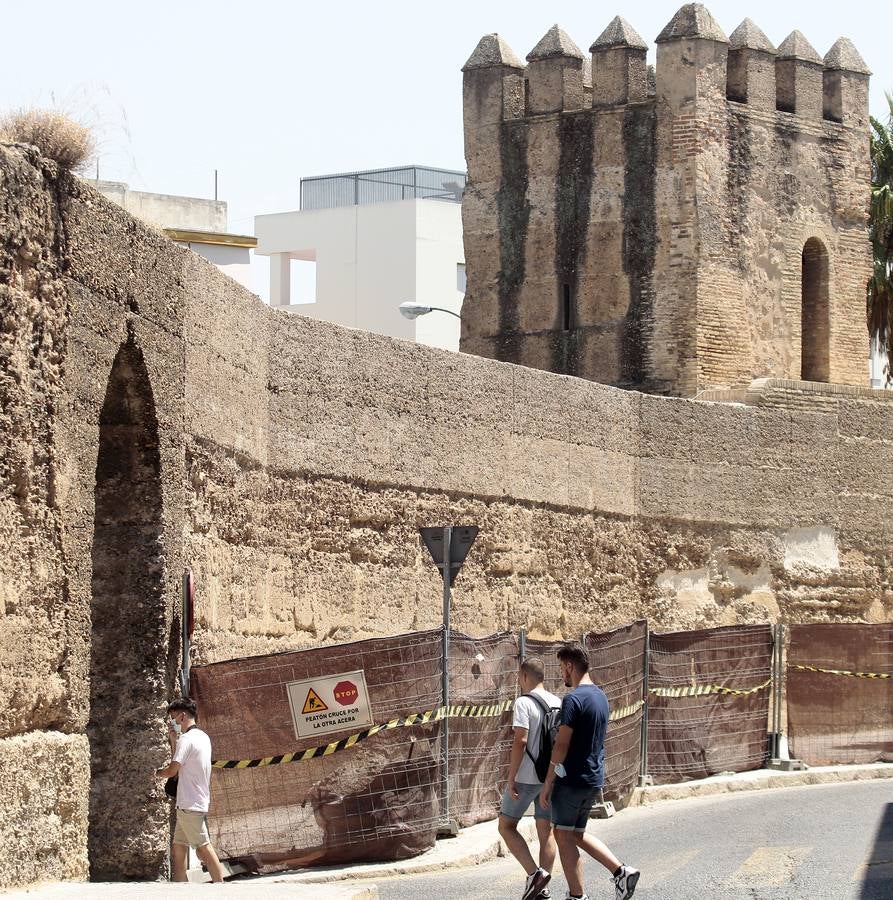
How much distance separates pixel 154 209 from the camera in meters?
40.0

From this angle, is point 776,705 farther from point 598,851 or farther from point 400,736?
point 598,851

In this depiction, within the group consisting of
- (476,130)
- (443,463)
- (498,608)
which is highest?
(476,130)

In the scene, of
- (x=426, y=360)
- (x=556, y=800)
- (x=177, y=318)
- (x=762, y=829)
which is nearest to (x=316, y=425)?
(x=426, y=360)

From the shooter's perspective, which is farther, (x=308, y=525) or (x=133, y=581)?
(x=308, y=525)

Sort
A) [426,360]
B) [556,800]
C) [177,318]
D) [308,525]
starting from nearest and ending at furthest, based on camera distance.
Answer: [556,800]
[177,318]
[308,525]
[426,360]

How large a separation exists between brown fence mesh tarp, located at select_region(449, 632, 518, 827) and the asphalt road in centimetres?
86

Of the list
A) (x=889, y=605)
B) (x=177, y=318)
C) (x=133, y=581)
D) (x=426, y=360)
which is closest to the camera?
(x=133, y=581)

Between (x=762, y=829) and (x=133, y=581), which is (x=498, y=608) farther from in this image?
(x=133, y=581)

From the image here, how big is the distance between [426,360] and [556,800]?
25.4 feet

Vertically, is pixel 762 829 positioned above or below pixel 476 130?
below

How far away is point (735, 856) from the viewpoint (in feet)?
41.1

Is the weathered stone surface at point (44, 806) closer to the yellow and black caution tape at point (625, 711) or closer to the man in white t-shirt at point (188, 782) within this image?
the man in white t-shirt at point (188, 782)

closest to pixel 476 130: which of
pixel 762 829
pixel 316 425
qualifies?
pixel 316 425

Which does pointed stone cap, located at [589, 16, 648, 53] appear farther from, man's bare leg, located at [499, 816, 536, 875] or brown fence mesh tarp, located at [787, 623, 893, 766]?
man's bare leg, located at [499, 816, 536, 875]
